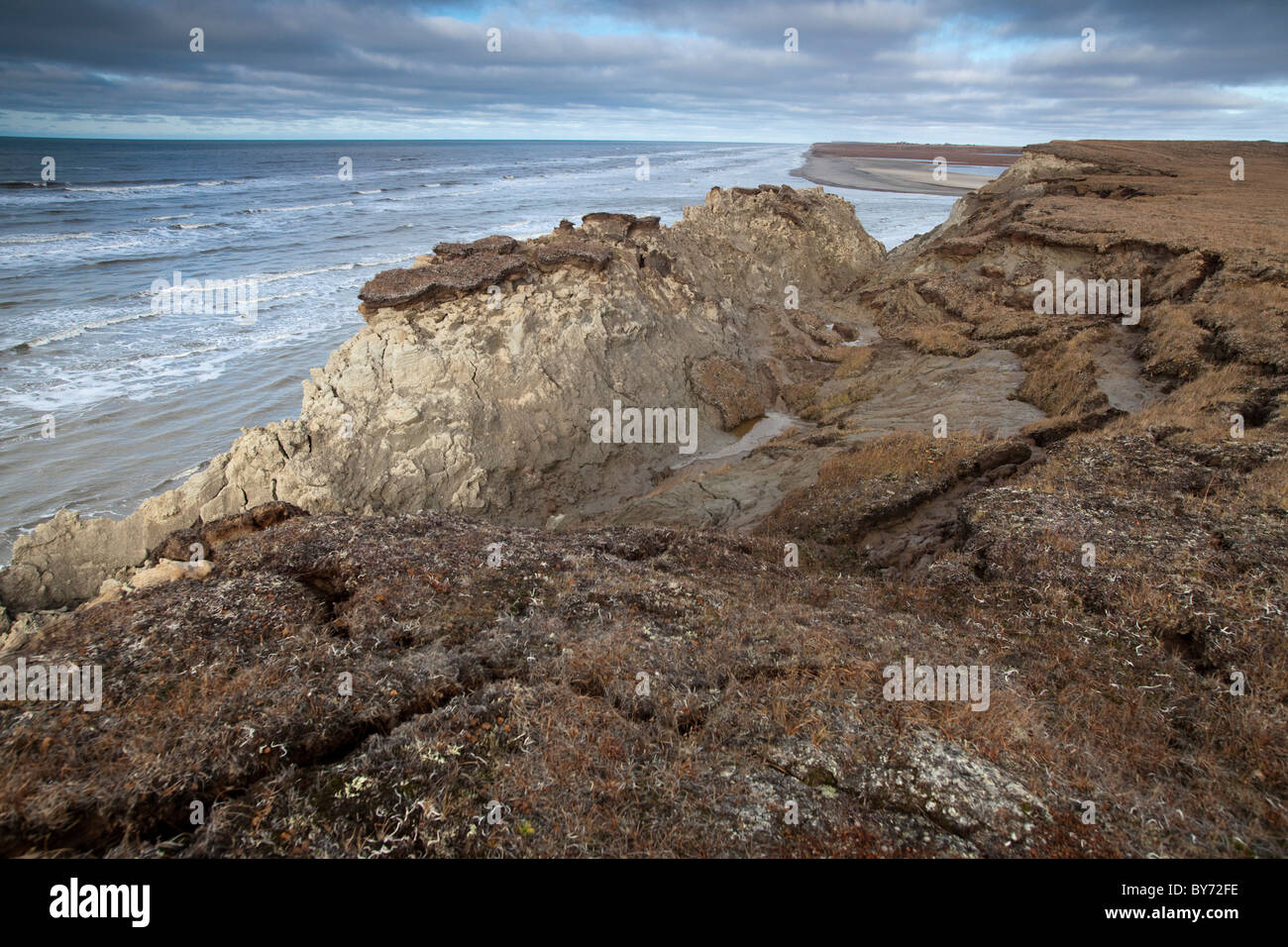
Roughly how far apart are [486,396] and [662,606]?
8.76 m

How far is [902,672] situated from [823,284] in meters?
25.7

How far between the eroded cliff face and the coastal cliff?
0.09 metres

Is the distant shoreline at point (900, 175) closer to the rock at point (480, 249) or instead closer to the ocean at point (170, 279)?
the ocean at point (170, 279)

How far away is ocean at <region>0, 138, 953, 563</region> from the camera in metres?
15.4

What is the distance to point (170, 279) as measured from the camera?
105 feet

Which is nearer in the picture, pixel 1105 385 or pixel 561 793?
pixel 561 793

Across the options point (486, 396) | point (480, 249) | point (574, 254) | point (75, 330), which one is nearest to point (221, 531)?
point (486, 396)

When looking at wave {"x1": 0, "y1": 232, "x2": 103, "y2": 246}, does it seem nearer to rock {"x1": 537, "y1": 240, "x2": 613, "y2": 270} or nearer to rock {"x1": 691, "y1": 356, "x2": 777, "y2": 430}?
rock {"x1": 537, "y1": 240, "x2": 613, "y2": 270}

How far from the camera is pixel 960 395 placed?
16359 millimetres

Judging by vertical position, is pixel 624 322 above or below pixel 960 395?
above

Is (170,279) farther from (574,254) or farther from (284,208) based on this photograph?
(284,208)

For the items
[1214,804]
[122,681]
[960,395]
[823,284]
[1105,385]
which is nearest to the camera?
[1214,804]
